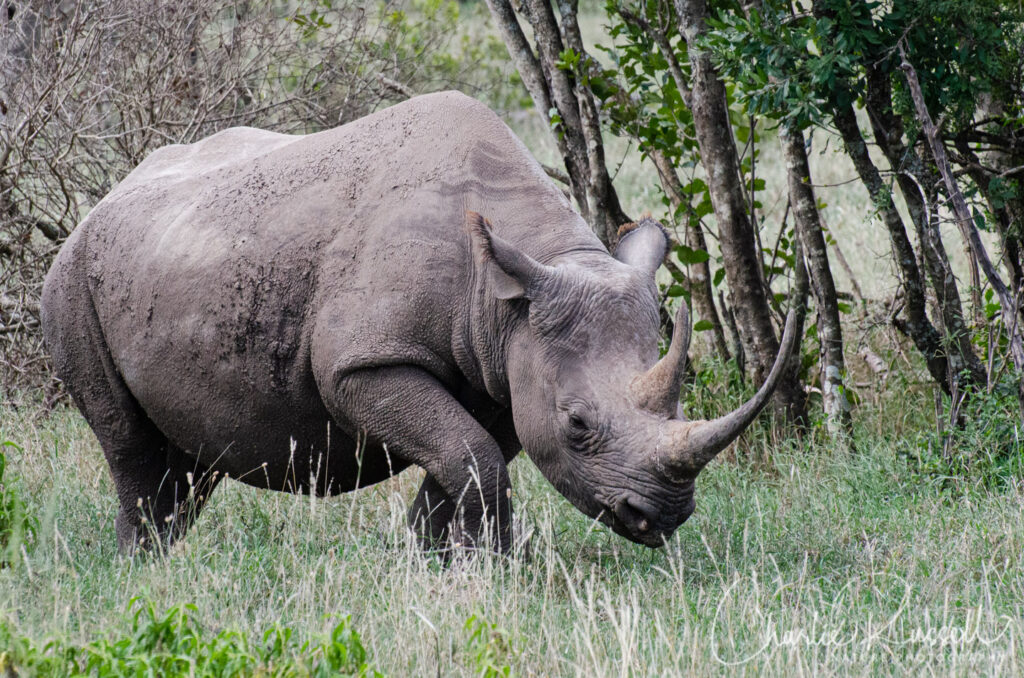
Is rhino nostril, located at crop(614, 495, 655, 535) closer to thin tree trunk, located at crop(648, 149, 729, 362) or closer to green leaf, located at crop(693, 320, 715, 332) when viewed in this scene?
green leaf, located at crop(693, 320, 715, 332)

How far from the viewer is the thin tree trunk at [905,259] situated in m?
6.68

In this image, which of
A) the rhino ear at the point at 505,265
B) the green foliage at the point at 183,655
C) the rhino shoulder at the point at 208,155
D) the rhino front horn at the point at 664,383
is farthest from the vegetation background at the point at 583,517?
the rhino shoulder at the point at 208,155

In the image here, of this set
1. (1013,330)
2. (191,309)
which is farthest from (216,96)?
(1013,330)

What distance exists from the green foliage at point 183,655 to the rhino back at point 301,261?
147cm

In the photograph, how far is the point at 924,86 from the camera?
21.3 ft

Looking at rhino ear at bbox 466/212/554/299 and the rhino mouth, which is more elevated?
rhino ear at bbox 466/212/554/299

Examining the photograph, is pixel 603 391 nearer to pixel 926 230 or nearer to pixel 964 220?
pixel 964 220

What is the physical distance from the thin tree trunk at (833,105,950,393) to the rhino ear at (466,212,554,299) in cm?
245

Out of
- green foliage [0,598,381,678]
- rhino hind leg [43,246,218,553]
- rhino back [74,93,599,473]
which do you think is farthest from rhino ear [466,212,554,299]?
rhino hind leg [43,246,218,553]

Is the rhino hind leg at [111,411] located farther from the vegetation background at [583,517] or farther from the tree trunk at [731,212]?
the tree trunk at [731,212]

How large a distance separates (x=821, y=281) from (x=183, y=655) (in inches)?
178

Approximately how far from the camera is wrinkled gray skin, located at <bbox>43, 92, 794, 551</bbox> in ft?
15.6

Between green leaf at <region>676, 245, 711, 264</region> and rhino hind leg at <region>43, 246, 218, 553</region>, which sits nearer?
rhino hind leg at <region>43, 246, 218, 553</region>

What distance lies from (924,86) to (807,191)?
868 mm
